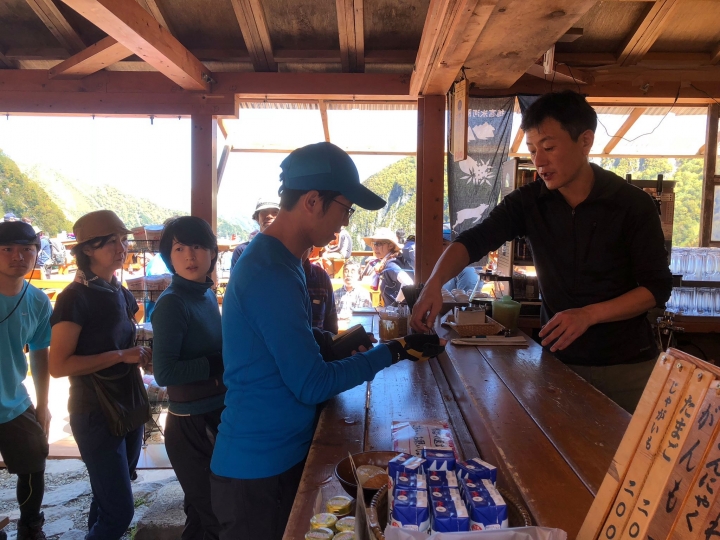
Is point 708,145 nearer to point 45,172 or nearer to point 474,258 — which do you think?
point 474,258

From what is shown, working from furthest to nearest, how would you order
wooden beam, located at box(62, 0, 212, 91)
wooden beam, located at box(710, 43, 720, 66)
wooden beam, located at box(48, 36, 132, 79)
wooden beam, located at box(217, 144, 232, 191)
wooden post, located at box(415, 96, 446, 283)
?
wooden beam, located at box(217, 144, 232, 191), wooden post, located at box(415, 96, 446, 283), wooden beam, located at box(710, 43, 720, 66), wooden beam, located at box(48, 36, 132, 79), wooden beam, located at box(62, 0, 212, 91)

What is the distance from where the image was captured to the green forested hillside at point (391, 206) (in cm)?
1733

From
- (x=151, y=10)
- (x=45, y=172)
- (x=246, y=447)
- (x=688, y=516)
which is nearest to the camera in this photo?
(x=688, y=516)

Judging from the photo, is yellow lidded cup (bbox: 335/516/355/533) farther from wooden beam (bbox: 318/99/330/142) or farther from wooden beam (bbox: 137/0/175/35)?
wooden beam (bbox: 318/99/330/142)

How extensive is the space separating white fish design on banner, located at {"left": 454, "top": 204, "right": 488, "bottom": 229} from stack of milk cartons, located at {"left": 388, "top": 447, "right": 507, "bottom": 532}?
3.87 metres

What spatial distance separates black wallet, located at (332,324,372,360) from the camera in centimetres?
200

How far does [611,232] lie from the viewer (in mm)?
2193

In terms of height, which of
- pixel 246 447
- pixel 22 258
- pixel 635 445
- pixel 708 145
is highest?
pixel 708 145

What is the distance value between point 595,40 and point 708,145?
1569 mm

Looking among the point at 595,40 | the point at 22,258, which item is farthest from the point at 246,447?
the point at 595,40

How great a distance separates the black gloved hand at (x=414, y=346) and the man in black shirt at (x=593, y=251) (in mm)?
484

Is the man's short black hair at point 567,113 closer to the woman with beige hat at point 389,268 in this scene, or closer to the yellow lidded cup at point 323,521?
the yellow lidded cup at point 323,521

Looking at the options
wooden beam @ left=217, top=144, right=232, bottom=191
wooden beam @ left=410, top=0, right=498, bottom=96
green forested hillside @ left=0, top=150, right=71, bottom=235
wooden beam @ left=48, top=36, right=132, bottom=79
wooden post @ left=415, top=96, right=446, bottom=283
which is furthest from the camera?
green forested hillside @ left=0, top=150, right=71, bottom=235

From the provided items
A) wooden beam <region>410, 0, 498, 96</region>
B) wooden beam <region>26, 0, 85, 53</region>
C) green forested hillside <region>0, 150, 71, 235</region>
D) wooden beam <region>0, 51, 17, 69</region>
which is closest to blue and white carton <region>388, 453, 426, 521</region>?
wooden beam <region>410, 0, 498, 96</region>
